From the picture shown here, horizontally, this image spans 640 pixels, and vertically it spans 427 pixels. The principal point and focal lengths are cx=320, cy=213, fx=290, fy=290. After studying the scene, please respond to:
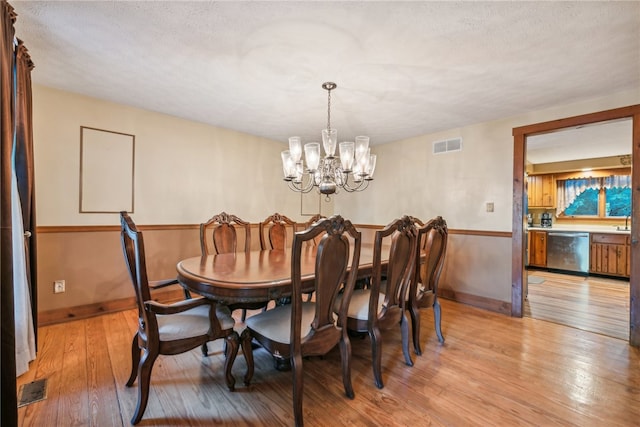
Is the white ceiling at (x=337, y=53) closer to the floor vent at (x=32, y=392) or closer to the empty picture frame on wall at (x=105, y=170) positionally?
the empty picture frame on wall at (x=105, y=170)

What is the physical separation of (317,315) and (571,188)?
6924mm

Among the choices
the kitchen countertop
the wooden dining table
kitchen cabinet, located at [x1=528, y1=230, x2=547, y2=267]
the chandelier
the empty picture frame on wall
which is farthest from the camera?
kitchen cabinet, located at [x1=528, y1=230, x2=547, y2=267]

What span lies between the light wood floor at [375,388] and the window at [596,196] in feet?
14.5

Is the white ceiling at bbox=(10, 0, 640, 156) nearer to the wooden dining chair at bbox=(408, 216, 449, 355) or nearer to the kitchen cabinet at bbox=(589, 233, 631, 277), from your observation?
the wooden dining chair at bbox=(408, 216, 449, 355)

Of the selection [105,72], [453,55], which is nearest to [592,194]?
[453,55]

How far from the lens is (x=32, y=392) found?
1.75 meters

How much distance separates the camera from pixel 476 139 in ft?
11.7

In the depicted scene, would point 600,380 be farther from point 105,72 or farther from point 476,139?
point 105,72

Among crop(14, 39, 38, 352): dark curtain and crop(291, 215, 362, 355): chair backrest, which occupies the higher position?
crop(14, 39, 38, 352): dark curtain

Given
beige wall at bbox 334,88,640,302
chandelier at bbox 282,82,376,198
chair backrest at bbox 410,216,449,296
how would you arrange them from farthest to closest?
beige wall at bbox 334,88,640,302 < chandelier at bbox 282,82,376,198 < chair backrest at bbox 410,216,449,296

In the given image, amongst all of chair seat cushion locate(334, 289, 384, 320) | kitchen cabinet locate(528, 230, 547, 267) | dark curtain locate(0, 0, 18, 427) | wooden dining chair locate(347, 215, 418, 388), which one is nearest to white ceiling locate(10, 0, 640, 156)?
dark curtain locate(0, 0, 18, 427)

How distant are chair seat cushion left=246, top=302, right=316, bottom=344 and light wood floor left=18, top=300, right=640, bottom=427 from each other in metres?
0.42

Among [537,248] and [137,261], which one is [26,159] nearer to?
[137,261]

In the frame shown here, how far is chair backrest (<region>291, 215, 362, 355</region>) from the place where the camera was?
4.69ft
